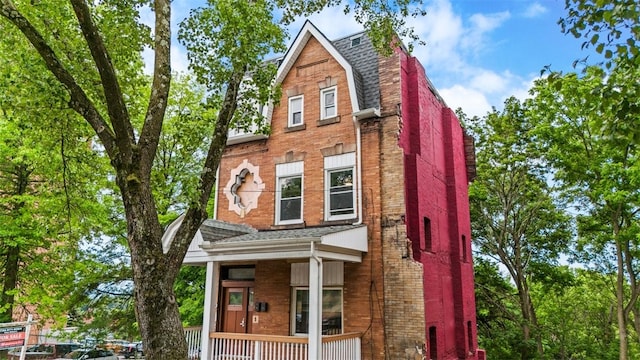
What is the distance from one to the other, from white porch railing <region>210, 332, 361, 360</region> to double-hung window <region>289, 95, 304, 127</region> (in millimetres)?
6746

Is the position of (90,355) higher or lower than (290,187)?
lower

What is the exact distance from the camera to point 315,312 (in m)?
9.66

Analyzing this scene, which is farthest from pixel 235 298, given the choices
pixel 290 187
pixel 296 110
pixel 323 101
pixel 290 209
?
pixel 323 101

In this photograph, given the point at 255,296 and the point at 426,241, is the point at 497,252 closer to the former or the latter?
the point at 426,241

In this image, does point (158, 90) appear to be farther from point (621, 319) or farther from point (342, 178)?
point (621, 319)

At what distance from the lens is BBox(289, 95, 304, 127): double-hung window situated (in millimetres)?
13844

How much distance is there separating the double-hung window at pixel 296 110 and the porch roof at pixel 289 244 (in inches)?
144

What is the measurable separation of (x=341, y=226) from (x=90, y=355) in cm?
1780

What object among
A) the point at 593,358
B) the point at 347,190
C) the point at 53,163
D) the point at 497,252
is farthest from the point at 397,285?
the point at 593,358

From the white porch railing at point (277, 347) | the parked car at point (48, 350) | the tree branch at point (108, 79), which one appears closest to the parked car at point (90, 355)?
the parked car at point (48, 350)

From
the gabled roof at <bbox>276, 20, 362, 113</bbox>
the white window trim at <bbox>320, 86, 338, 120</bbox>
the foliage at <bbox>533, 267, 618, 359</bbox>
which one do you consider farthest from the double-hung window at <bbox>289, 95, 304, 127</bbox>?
the foliage at <bbox>533, 267, 618, 359</bbox>

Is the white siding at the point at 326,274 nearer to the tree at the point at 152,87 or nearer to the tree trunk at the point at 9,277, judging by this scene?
the tree at the point at 152,87

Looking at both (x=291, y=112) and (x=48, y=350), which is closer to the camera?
(x=291, y=112)

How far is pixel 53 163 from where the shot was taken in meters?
11.9
